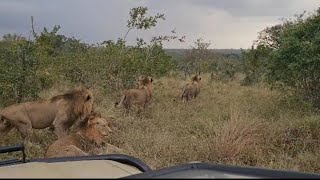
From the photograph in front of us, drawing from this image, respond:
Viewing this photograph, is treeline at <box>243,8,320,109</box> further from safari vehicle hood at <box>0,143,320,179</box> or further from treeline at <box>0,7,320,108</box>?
safari vehicle hood at <box>0,143,320,179</box>

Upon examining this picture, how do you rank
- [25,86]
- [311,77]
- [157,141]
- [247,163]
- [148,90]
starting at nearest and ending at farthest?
[247,163] < [157,141] < [25,86] < [311,77] < [148,90]

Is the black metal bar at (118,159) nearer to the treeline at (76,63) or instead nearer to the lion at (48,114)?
the lion at (48,114)

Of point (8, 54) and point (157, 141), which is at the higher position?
point (8, 54)

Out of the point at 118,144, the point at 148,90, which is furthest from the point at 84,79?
the point at 118,144

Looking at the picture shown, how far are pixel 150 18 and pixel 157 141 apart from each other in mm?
10109

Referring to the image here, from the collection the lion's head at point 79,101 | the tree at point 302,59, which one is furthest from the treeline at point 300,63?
the lion's head at point 79,101

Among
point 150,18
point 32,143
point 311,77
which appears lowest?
point 32,143

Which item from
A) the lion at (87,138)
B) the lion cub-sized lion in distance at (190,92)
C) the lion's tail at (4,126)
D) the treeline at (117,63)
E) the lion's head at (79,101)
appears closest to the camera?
the lion at (87,138)

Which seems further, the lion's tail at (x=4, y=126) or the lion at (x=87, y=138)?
the lion's tail at (x=4, y=126)

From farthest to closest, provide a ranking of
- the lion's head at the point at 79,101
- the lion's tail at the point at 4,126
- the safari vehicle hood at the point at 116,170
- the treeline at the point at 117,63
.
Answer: the treeline at the point at 117,63 → the lion's head at the point at 79,101 → the lion's tail at the point at 4,126 → the safari vehicle hood at the point at 116,170

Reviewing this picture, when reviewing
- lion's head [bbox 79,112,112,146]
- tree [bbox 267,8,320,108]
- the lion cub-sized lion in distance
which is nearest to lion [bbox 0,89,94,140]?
lion's head [bbox 79,112,112,146]

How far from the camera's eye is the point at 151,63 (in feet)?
62.3

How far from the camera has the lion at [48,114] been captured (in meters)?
9.79

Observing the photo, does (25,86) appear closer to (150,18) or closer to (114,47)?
(114,47)
